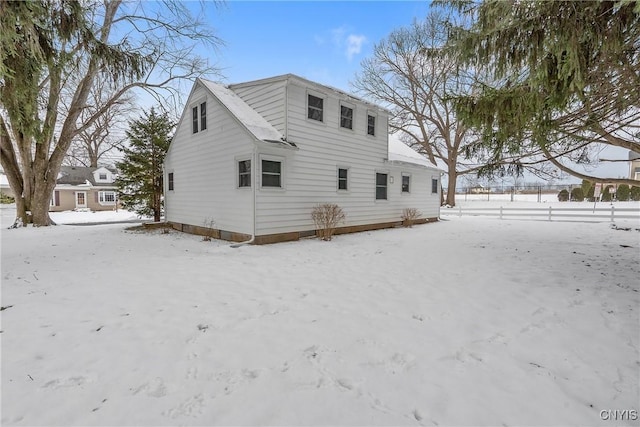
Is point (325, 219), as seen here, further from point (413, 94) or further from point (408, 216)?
point (413, 94)

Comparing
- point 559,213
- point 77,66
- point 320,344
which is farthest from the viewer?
point 559,213

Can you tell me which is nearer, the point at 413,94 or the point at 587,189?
the point at 413,94

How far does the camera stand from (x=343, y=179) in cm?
1059

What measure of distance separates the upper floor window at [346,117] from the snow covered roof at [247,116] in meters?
2.75

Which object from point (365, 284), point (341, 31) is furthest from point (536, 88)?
point (341, 31)

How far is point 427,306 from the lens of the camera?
3.83 metres

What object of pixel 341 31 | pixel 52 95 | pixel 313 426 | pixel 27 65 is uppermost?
pixel 341 31

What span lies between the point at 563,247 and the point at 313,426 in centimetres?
870

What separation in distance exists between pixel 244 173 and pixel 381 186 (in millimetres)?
6065

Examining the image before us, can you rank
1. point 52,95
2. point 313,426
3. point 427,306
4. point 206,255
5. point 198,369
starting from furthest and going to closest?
point 52,95, point 206,255, point 427,306, point 198,369, point 313,426

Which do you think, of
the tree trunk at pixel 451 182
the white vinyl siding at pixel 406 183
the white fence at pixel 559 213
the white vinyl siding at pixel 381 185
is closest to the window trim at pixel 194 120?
the white vinyl siding at pixel 381 185

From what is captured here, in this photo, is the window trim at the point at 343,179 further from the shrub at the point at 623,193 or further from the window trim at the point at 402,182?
the shrub at the point at 623,193

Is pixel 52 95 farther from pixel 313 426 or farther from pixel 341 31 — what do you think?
pixel 313 426

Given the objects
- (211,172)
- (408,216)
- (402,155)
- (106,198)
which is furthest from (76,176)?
(408,216)
